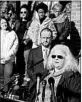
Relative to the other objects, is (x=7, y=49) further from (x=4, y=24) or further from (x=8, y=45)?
(x=4, y=24)

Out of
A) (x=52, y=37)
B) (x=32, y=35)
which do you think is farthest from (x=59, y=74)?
(x=32, y=35)

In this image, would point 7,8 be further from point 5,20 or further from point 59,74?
point 59,74

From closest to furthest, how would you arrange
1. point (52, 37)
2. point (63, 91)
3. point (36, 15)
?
point (63, 91)
point (52, 37)
point (36, 15)

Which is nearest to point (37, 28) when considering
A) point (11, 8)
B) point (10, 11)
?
point (10, 11)

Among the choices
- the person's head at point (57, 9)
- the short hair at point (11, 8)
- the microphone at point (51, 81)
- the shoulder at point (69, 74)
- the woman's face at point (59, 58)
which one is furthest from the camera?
the short hair at point (11, 8)

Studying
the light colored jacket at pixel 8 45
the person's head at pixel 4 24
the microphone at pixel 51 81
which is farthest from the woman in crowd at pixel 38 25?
the microphone at pixel 51 81

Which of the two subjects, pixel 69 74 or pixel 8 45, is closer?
pixel 69 74

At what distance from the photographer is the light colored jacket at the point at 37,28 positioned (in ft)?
18.1

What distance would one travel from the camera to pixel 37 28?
5.59 m

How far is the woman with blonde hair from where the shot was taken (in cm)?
417

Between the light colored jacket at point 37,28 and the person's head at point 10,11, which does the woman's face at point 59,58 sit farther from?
the person's head at point 10,11

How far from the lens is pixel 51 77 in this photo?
13.8 ft

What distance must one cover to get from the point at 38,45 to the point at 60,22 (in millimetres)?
555

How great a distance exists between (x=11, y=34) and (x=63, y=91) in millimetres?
1869
